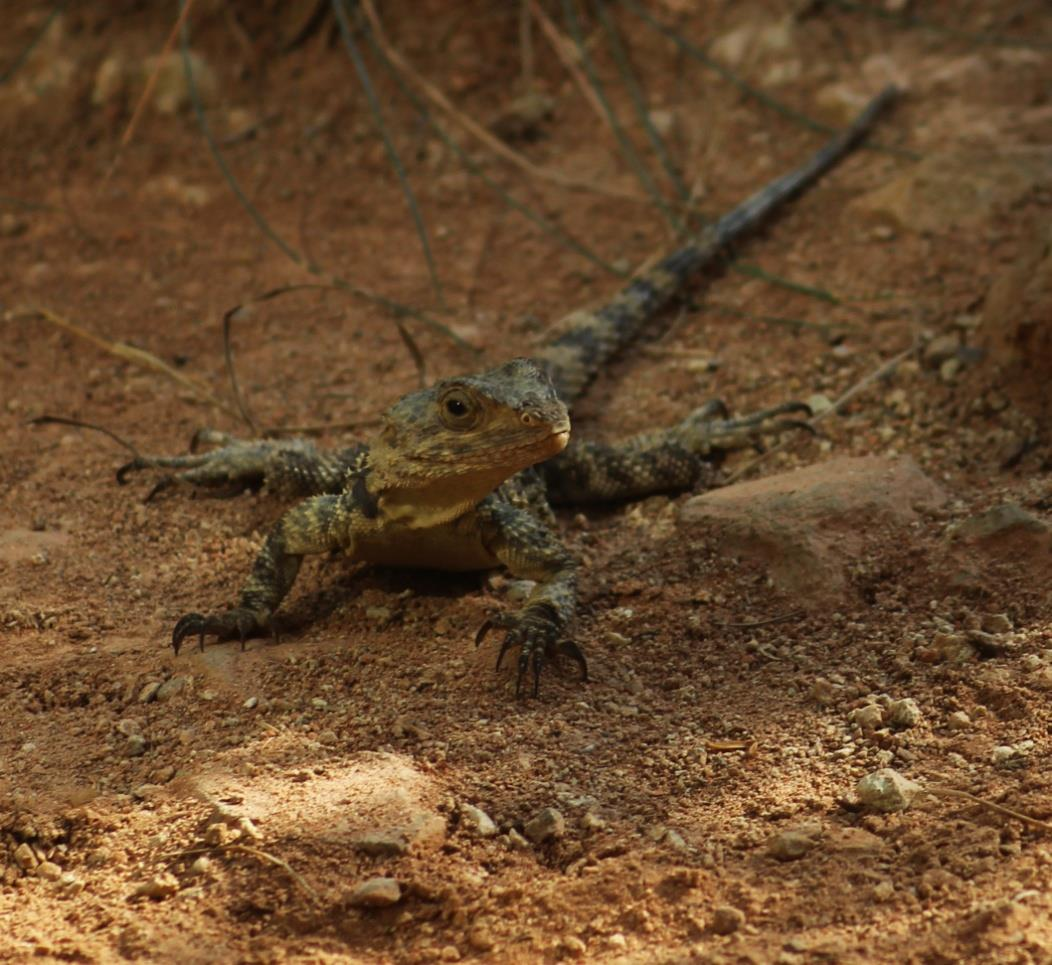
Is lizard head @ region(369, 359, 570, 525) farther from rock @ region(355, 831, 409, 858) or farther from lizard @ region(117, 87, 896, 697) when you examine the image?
rock @ region(355, 831, 409, 858)

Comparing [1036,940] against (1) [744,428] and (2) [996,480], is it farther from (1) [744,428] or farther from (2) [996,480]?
(1) [744,428]

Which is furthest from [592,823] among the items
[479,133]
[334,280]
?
[479,133]

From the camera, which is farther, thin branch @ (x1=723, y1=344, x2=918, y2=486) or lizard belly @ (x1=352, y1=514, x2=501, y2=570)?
thin branch @ (x1=723, y1=344, x2=918, y2=486)

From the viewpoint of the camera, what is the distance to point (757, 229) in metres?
6.68

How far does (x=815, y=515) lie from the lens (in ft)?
13.2

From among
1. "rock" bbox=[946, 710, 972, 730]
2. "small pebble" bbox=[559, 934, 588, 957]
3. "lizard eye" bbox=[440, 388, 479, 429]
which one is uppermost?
"lizard eye" bbox=[440, 388, 479, 429]

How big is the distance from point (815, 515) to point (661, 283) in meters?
2.40

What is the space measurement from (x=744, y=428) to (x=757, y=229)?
6.45 ft

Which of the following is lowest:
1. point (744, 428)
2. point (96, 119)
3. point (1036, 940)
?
point (744, 428)

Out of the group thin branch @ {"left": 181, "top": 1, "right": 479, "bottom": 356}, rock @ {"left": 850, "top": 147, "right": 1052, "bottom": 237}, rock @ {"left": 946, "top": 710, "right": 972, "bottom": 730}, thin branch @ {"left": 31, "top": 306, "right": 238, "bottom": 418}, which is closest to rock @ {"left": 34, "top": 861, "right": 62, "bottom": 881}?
rock @ {"left": 946, "top": 710, "right": 972, "bottom": 730}

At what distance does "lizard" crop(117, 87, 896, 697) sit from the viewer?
11.9 feet

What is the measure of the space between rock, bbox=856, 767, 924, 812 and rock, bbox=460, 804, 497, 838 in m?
0.83

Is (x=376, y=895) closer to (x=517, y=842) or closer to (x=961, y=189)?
(x=517, y=842)

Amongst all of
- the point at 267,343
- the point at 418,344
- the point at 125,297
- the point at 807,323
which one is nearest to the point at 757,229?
the point at 807,323
